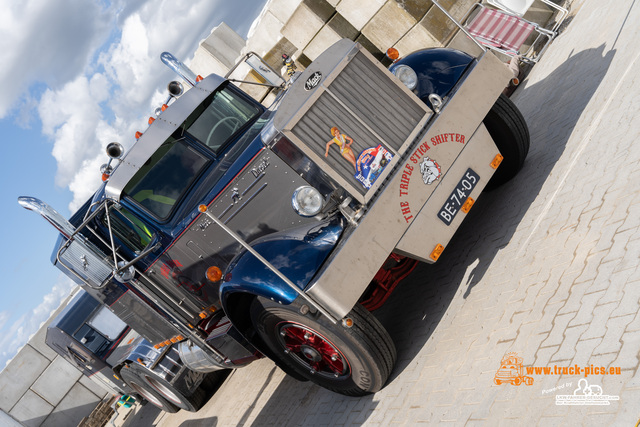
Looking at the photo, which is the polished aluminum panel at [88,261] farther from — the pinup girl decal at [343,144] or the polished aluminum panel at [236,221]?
the pinup girl decal at [343,144]

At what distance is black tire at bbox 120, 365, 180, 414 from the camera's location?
8.20 m

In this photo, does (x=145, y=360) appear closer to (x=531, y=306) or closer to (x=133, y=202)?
(x=133, y=202)

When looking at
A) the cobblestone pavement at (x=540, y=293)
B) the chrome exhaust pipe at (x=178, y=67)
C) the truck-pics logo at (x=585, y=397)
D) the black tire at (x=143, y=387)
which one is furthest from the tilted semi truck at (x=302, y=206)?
the black tire at (x=143, y=387)

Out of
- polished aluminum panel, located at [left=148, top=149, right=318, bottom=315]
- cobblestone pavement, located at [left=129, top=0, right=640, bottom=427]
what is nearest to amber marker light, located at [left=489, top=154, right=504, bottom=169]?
cobblestone pavement, located at [left=129, top=0, right=640, bottom=427]

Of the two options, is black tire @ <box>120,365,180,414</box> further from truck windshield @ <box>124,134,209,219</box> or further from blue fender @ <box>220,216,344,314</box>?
blue fender @ <box>220,216,344,314</box>

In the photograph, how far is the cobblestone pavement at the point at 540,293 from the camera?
363 centimetres

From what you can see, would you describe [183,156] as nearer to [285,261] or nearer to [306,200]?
[306,200]

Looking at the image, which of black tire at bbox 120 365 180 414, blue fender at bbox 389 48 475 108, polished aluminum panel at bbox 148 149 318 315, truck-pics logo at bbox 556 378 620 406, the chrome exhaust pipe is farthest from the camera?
black tire at bbox 120 365 180 414

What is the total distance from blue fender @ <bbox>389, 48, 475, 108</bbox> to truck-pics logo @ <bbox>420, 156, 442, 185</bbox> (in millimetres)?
645

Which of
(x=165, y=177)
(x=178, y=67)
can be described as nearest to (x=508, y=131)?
(x=165, y=177)

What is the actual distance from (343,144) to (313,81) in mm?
623

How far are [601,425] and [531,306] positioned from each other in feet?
4.61

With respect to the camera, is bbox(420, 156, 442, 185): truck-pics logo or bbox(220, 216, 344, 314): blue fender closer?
bbox(220, 216, 344, 314): blue fender

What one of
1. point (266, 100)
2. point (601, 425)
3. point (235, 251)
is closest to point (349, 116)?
point (235, 251)
